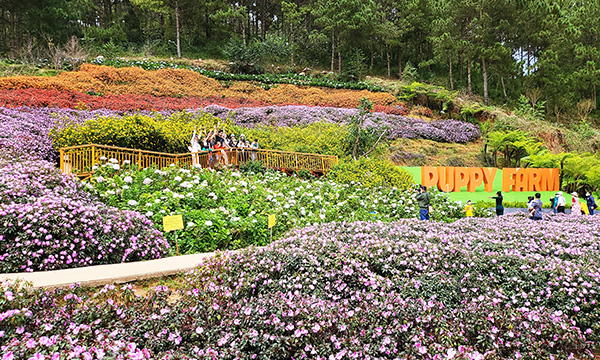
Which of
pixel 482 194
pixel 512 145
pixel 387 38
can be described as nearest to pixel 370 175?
pixel 482 194

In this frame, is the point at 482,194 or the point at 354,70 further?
the point at 354,70

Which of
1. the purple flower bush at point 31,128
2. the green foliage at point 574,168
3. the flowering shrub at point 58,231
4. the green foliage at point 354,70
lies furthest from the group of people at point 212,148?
the green foliage at point 354,70

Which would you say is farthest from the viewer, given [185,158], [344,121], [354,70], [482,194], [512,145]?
[354,70]

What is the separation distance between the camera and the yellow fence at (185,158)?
8680 millimetres

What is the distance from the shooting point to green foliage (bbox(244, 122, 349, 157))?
49.4ft

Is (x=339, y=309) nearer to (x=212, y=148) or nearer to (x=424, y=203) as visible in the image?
(x=424, y=203)

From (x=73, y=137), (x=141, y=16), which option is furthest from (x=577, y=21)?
(x=141, y=16)

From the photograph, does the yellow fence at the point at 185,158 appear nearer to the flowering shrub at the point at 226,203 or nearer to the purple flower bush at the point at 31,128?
the flowering shrub at the point at 226,203

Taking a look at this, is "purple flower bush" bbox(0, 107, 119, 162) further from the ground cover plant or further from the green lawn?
the green lawn

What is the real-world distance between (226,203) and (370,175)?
253 inches

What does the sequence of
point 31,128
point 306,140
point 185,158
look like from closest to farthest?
point 185,158 → point 31,128 → point 306,140

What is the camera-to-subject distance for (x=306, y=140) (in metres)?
16.2

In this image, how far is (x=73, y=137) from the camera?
33.3 feet

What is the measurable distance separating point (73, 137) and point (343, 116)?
16.3m
